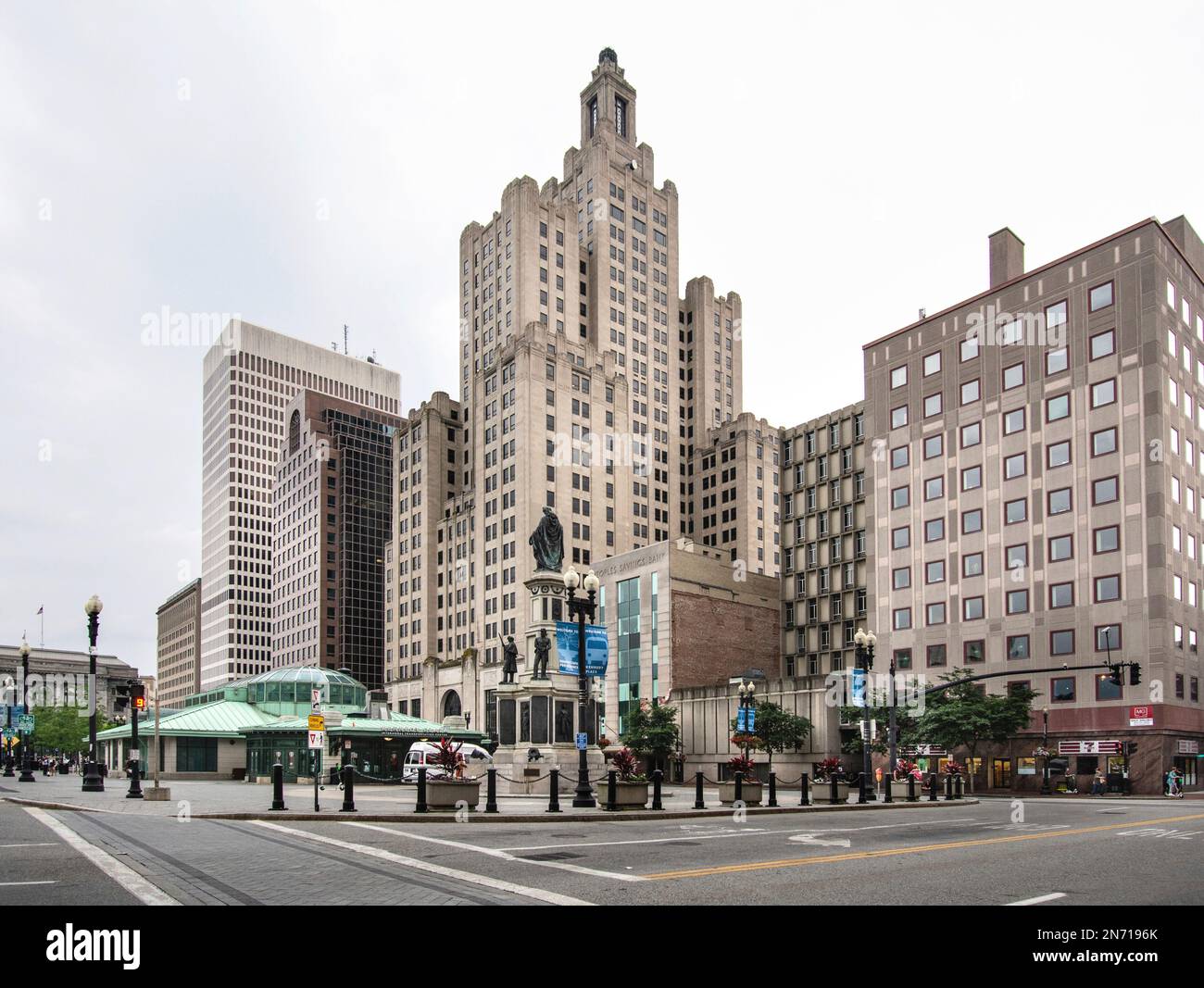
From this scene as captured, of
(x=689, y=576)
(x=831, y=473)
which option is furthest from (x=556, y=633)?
(x=831, y=473)

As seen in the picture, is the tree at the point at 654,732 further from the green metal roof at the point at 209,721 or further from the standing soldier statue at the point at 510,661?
the standing soldier statue at the point at 510,661

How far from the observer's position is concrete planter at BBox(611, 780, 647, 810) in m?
29.4

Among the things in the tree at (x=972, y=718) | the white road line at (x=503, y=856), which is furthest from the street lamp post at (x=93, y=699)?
the tree at (x=972, y=718)

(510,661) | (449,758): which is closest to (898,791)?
(510,661)

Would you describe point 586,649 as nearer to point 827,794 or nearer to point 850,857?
point 827,794

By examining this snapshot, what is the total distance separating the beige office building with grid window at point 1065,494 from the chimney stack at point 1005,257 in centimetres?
17

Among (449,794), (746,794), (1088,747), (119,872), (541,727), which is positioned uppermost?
(119,872)

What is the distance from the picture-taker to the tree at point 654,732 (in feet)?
265

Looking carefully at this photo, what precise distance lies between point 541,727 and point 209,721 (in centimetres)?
3999

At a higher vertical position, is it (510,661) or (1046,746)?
(510,661)

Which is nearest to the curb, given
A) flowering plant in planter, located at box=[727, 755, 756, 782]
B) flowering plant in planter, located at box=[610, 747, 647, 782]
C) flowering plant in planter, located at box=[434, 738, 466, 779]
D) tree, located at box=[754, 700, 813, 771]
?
flowering plant in planter, located at box=[434, 738, 466, 779]

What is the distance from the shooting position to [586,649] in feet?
122
